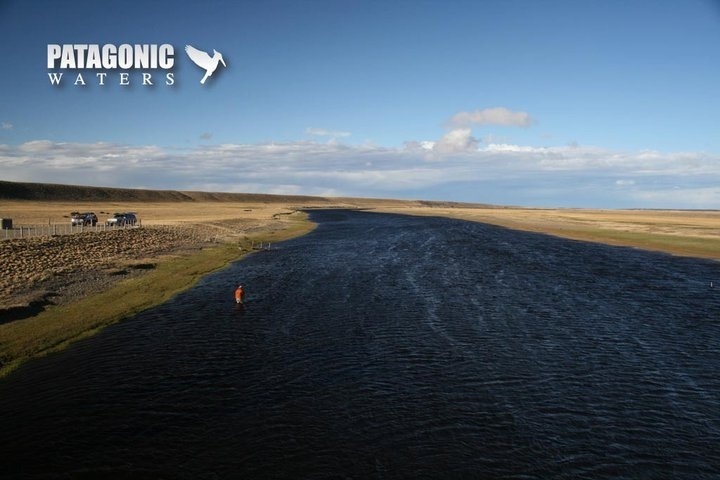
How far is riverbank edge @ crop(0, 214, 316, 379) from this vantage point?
66.7 feet

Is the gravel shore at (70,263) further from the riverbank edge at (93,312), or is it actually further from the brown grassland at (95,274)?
the riverbank edge at (93,312)

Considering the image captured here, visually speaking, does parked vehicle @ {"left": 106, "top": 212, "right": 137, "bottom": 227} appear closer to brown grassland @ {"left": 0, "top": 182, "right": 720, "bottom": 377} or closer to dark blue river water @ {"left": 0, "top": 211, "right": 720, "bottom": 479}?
brown grassland @ {"left": 0, "top": 182, "right": 720, "bottom": 377}

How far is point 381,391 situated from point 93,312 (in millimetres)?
16859

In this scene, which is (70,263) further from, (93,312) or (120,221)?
(120,221)

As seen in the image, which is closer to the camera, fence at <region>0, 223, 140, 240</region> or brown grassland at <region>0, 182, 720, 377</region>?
brown grassland at <region>0, 182, 720, 377</region>

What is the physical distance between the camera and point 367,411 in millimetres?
16062

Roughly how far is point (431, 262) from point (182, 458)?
4029cm

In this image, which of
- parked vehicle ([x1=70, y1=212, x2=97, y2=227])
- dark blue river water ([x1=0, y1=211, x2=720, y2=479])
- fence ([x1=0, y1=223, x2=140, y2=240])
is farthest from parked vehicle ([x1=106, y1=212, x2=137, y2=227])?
dark blue river water ([x1=0, y1=211, x2=720, y2=479])

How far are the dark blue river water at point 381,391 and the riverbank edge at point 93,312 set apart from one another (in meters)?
0.96

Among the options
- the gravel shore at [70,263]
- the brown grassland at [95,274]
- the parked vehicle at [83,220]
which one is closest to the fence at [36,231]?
the parked vehicle at [83,220]

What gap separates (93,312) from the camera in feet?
85.4

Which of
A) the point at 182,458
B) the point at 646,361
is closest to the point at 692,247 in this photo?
the point at 646,361

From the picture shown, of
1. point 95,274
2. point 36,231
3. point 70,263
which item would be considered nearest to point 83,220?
point 36,231

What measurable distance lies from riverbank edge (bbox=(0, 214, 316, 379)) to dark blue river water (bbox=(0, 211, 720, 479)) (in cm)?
96
